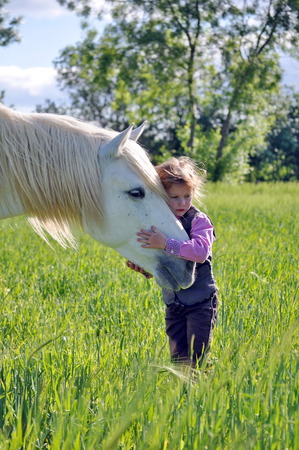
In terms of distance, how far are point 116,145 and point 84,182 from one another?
0.26m

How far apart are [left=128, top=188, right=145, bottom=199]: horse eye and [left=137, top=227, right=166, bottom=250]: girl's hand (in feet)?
0.58

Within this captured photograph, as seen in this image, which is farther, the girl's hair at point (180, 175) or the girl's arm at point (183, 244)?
the girl's hair at point (180, 175)

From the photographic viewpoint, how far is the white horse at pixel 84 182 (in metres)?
3.05

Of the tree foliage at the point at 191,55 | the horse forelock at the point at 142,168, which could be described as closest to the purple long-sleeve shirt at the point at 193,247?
the horse forelock at the point at 142,168

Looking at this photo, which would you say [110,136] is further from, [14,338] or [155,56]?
[155,56]

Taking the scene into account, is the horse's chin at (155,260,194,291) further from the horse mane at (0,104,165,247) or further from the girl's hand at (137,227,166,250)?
the horse mane at (0,104,165,247)

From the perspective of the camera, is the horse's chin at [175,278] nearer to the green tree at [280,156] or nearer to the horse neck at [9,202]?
the horse neck at [9,202]

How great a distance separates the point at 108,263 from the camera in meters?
6.64

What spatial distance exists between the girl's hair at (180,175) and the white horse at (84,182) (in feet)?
0.33

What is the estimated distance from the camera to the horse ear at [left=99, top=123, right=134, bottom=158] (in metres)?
2.96

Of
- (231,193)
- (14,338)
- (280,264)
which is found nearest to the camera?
(14,338)

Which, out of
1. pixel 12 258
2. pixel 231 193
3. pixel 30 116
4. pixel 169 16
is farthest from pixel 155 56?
pixel 30 116

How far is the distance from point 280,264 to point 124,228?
9.65 feet

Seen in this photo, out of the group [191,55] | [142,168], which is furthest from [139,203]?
[191,55]
